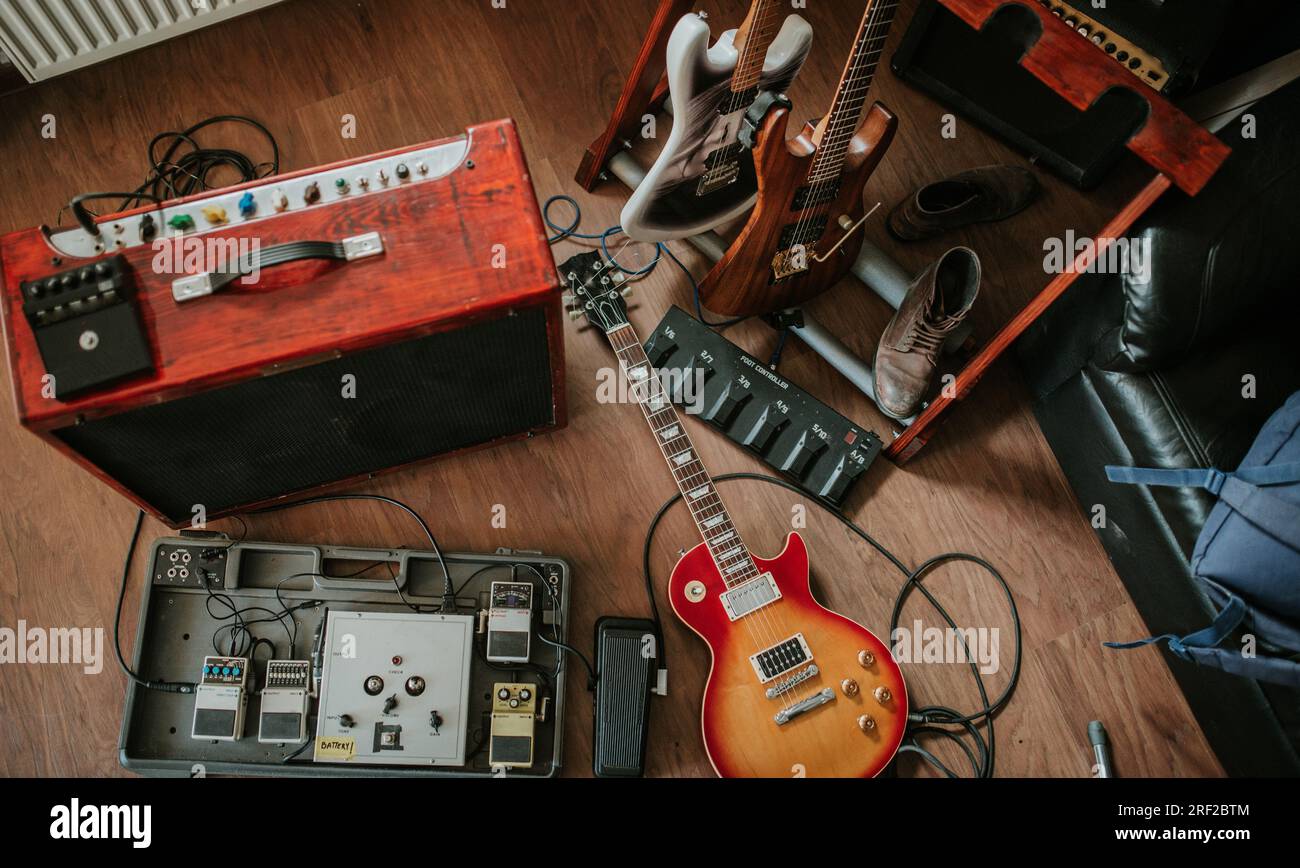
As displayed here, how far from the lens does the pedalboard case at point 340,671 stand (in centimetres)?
150

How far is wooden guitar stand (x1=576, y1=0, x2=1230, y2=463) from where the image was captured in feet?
4.09

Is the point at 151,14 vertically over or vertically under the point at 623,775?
over

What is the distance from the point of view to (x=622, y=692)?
1596mm

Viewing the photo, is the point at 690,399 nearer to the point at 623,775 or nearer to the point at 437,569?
the point at 437,569

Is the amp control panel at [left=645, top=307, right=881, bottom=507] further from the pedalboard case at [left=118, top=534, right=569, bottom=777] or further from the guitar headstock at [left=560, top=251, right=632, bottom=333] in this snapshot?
the pedalboard case at [left=118, top=534, right=569, bottom=777]

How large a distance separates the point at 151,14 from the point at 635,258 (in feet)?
3.61

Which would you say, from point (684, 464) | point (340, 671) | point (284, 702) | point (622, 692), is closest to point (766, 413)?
point (684, 464)

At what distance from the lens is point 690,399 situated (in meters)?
1.79

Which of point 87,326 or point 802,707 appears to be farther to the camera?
point 802,707

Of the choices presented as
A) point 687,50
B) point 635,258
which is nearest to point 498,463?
point 635,258

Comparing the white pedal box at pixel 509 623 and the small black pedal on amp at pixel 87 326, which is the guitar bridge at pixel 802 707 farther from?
the small black pedal on amp at pixel 87 326

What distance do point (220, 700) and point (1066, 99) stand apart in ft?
5.26

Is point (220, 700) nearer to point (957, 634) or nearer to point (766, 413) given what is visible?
point (766, 413)

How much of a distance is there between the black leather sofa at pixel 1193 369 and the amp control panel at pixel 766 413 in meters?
0.41
